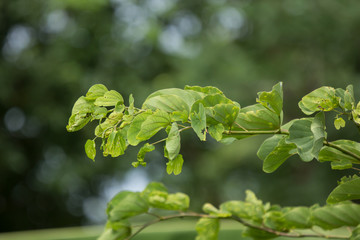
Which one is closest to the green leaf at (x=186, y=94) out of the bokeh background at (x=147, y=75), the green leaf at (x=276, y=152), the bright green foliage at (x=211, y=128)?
the bright green foliage at (x=211, y=128)

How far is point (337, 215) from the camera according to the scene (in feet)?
2.11

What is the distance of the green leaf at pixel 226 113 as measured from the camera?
22.1 inches

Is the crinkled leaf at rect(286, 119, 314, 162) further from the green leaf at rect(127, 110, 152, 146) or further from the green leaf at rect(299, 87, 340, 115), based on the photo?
the green leaf at rect(127, 110, 152, 146)

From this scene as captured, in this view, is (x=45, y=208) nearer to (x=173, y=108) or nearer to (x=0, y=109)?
(x=0, y=109)

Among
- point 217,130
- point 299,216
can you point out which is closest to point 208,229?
point 299,216

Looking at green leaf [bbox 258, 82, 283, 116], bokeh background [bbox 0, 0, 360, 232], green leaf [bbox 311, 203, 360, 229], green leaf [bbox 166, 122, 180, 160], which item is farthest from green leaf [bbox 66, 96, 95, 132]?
bokeh background [bbox 0, 0, 360, 232]

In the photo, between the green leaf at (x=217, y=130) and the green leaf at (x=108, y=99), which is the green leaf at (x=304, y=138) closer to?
the green leaf at (x=217, y=130)

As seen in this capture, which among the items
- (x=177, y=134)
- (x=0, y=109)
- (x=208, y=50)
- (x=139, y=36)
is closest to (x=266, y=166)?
(x=177, y=134)

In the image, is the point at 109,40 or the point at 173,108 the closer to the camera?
the point at 173,108

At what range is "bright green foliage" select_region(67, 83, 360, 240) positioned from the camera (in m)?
0.56

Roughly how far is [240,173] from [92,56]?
3.11 meters


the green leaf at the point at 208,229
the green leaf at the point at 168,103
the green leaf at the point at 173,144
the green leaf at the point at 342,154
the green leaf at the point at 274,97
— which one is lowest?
the green leaf at the point at 208,229

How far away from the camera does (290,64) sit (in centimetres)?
738

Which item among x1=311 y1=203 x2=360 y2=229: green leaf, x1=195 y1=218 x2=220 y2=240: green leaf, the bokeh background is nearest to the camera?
x1=311 y1=203 x2=360 y2=229: green leaf
